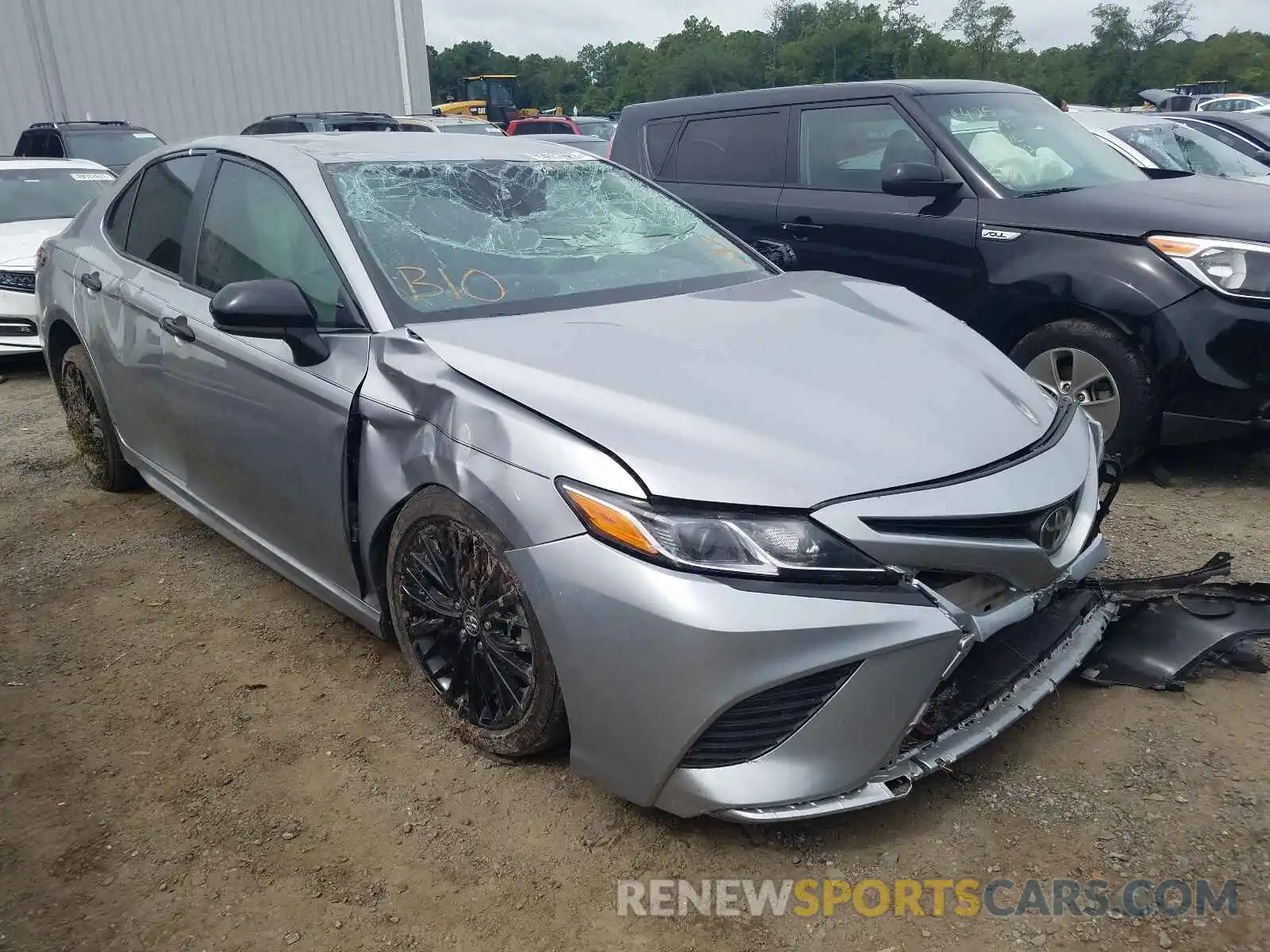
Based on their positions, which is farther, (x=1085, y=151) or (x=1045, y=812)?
(x=1085, y=151)

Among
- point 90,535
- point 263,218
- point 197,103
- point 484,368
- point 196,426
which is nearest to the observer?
point 484,368

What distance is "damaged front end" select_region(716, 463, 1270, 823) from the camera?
207 centimetres

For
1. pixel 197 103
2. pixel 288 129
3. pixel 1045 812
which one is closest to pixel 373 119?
pixel 288 129

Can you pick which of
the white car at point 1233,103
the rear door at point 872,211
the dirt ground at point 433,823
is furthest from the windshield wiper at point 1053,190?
the white car at point 1233,103

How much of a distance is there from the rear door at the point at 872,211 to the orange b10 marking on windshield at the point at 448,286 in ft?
8.92

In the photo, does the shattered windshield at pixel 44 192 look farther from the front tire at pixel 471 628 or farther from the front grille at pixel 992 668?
the front grille at pixel 992 668

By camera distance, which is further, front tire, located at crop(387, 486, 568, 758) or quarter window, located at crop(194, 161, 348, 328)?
quarter window, located at crop(194, 161, 348, 328)

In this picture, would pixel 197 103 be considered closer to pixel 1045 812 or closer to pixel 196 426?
pixel 196 426

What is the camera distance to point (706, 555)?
6.52 feet

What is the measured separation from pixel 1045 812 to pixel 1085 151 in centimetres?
397

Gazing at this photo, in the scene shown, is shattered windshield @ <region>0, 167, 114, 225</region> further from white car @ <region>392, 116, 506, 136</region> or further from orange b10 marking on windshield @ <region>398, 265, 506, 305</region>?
orange b10 marking on windshield @ <region>398, 265, 506, 305</region>

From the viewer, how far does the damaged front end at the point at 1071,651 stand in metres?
2.07

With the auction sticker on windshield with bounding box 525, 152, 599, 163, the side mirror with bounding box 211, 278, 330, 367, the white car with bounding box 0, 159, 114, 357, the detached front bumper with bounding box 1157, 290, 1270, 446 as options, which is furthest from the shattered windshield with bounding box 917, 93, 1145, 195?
the white car with bounding box 0, 159, 114, 357

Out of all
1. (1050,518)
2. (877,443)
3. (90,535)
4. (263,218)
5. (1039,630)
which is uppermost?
(263,218)
